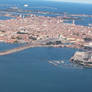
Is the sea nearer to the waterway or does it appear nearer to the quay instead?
the waterway

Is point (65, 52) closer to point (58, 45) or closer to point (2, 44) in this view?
point (58, 45)

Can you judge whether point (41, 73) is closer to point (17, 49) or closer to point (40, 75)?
point (40, 75)

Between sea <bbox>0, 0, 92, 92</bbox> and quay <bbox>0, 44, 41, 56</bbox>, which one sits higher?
quay <bbox>0, 44, 41, 56</bbox>

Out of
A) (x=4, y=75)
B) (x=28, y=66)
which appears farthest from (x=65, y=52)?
(x=4, y=75)

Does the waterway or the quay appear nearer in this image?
the waterway

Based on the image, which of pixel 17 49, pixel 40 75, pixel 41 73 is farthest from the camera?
pixel 17 49

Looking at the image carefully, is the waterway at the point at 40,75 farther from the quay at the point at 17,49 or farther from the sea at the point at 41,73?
the quay at the point at 17,49

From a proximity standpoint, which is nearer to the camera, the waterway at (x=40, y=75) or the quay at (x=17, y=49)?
the waterway at (x=40, y=75)

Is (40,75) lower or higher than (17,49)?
lower

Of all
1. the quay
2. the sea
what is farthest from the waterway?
the quay

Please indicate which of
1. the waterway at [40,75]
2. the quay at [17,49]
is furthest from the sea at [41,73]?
the quay at [17,49]

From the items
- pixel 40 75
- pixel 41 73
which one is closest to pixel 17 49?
pixel 41 73
